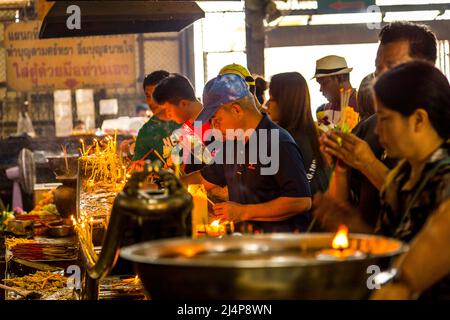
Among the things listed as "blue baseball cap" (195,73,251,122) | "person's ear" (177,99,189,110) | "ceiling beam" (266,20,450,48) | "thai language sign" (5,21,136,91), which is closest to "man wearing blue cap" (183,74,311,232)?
"blue baseball cap" (195,73,251,122)

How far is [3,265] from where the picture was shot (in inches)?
262

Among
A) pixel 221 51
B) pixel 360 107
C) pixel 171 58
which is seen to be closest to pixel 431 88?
pixel 360 107

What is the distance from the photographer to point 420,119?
281cm

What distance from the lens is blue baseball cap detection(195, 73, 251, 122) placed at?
189 inches

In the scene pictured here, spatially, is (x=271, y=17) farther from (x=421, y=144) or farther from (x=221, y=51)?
(x=421, y=144)

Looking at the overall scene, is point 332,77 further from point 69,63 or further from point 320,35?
point 69,63

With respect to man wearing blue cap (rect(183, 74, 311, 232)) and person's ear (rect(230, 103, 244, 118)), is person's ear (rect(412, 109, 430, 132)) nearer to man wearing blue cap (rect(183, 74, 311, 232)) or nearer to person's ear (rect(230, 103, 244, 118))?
man wearing blue cap (rect(183, 74, 311, 232))

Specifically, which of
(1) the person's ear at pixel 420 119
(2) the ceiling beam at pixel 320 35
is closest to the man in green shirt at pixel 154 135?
(2) the ceiling beam at pixel 320 35

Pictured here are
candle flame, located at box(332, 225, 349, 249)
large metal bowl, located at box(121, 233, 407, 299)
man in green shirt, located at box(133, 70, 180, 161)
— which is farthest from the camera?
man in green shirt, located at box(133, 70, 180, 161)

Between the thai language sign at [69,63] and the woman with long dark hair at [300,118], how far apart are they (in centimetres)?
678

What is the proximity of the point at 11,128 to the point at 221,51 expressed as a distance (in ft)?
23.7

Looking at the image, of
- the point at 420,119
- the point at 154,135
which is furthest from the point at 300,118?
the point at 420,119

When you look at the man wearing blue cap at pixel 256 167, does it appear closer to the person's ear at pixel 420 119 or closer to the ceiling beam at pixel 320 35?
the person's ear at pixel 420 119

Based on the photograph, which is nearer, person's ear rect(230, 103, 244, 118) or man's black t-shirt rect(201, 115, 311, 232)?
man's black t-shirt rect(201, 115, 311, 232)
